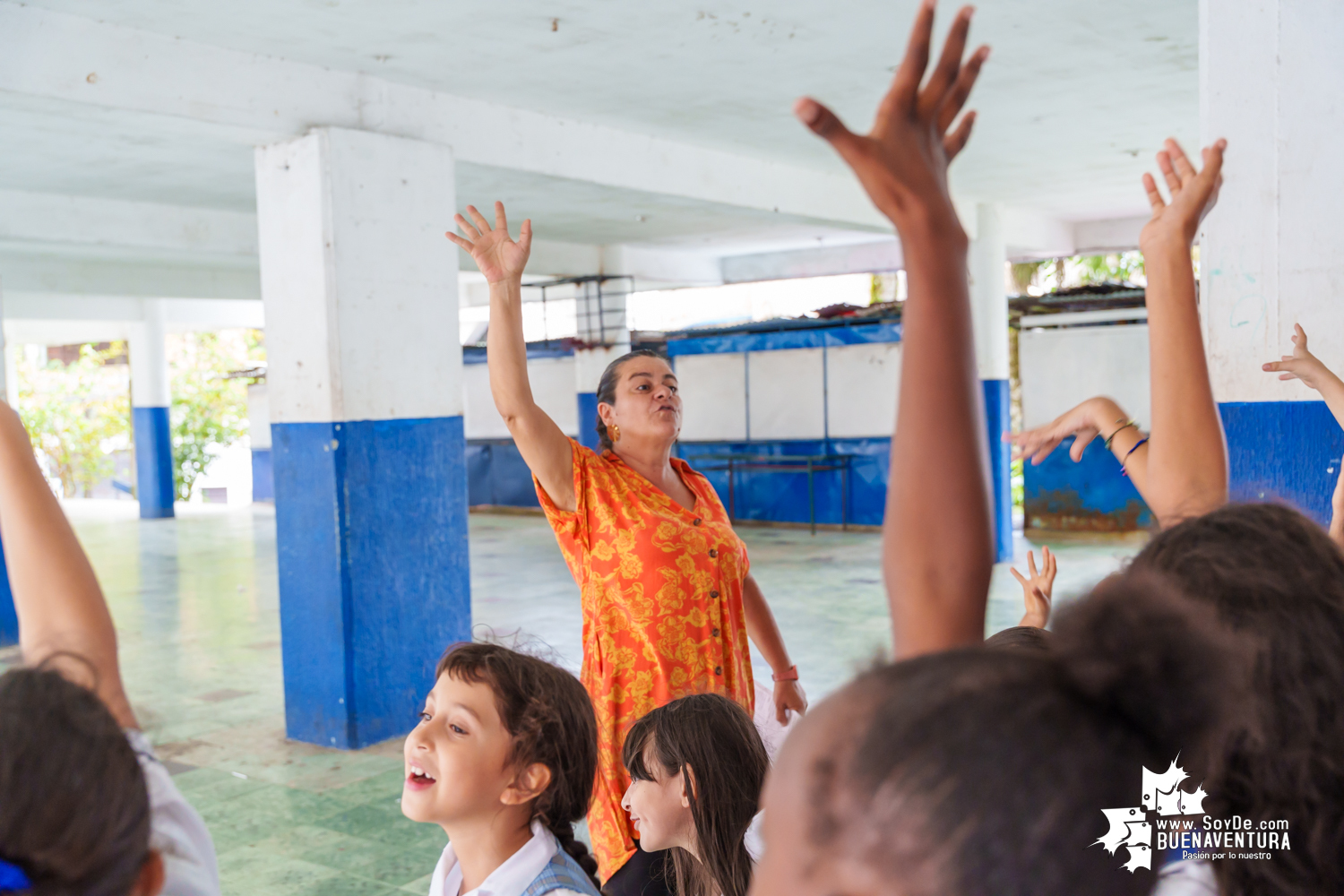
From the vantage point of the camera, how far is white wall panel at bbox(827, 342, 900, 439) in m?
11.9

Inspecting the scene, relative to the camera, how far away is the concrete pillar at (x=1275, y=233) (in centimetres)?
300

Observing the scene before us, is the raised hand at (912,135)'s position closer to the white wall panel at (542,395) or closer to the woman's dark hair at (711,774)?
the woman's dark hair at (711,774)

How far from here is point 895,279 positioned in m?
15.4

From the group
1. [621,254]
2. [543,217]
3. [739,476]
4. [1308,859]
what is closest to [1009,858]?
[1308,859]

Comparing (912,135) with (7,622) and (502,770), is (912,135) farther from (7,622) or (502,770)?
(7,622)

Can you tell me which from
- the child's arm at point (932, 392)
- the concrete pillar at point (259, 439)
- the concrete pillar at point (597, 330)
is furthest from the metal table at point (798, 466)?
the child's arm at point (932, 392)

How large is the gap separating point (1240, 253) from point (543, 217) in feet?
21.5

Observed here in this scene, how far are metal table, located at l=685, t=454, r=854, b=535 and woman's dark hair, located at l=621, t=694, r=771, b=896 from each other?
32.6 feet

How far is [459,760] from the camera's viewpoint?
176 centimetres

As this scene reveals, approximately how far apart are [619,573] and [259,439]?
17.2 metres

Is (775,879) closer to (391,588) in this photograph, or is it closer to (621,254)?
(391,588)

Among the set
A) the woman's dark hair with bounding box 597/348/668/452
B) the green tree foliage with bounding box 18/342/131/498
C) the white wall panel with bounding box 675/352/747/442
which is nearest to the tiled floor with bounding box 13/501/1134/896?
the woman's dark hair with bounding box 597/348/668/452

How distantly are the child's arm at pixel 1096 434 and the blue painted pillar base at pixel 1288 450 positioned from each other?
1.45 metres

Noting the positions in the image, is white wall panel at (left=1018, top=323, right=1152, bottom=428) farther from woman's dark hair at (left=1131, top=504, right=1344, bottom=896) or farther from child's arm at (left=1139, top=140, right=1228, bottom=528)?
woman's dark hair at (left=1131, top=504, right=1344, bottom=896)
